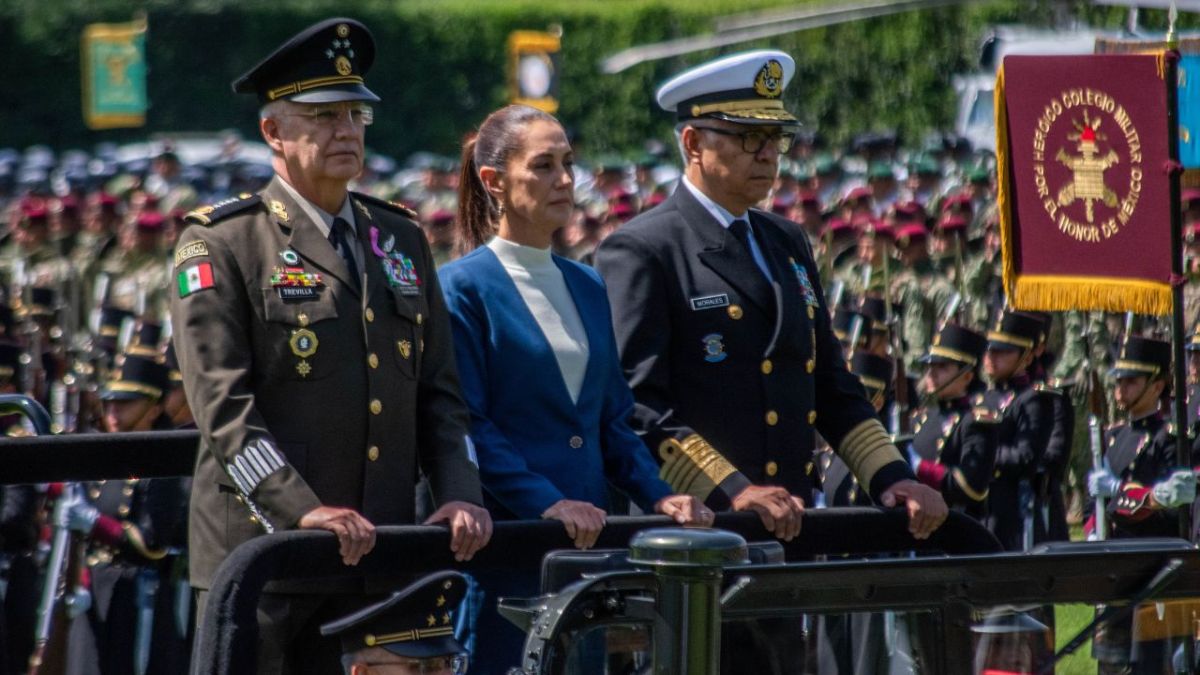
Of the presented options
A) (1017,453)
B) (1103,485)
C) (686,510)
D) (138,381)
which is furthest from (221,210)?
(1017,453)

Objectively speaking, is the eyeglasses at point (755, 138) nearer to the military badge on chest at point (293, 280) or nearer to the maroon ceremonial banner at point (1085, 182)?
the military badge on chest at point (293, 280)

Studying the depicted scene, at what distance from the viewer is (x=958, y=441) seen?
930 cm

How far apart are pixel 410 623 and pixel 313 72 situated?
1.12 m

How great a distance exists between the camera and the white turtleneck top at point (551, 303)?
14.4 ft

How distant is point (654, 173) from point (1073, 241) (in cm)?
1658

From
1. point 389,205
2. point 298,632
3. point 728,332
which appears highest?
point 389,205

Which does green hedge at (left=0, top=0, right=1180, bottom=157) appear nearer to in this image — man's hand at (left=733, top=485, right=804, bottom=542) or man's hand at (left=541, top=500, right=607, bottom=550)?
man's hand at (left=733, top=485, right=804, bottom=542)

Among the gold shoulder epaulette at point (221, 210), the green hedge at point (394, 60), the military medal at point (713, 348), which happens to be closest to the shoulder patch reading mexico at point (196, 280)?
the gold shoulder epaulette at point (221, 210)

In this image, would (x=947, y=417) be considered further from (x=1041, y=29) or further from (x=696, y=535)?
(x=1041, y=29)

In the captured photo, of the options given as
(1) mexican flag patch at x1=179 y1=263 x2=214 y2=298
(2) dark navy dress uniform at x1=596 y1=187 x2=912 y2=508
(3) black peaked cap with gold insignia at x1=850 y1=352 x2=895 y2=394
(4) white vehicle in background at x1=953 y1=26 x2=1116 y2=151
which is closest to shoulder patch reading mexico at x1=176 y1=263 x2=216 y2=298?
(1) mexican flag patch at x1=179 y1=263 x2=214 y2=298

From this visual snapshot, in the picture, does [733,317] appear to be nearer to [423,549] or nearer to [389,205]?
[389,205]

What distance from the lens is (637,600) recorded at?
3010 millimetres

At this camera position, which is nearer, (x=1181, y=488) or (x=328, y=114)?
(x=328, y=114)

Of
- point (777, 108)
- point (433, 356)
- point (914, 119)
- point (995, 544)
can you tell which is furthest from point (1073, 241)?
point (914, 119)
